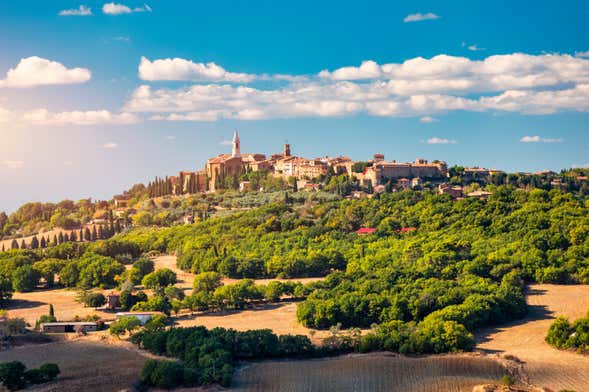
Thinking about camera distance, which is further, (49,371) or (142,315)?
(142,315)

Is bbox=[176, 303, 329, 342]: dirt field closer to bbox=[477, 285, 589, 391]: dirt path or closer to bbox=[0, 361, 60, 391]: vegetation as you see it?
bbox=[477, 285, 589, 391]: dirt path

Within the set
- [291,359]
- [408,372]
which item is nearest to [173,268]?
[291,359]

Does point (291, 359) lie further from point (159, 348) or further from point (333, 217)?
point (333, 217)

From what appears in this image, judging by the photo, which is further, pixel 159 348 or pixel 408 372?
pixel 159 348

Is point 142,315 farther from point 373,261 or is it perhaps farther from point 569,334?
point 569,334

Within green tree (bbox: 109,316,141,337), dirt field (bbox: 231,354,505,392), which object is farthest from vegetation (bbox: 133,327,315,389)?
green tree (bbox: 109,316,141,337)

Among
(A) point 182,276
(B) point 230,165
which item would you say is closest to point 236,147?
(B) point 230,165
